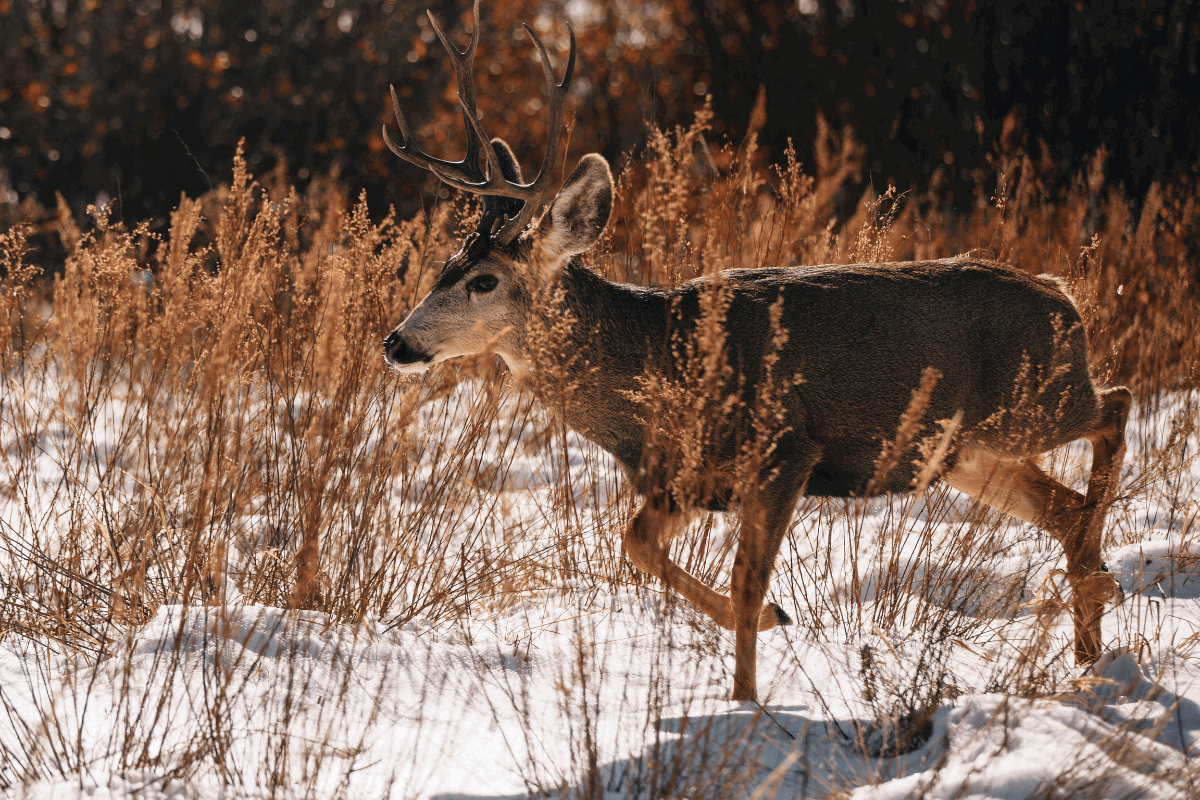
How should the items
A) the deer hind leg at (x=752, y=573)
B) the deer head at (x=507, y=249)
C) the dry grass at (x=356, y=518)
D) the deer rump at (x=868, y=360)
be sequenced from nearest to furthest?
the dry grass at (x=356, y=518) → the deer hind leg at (x=752, y=573) → the deer rump at (x=868, y=360) → the deer head at (x=507, y=249)

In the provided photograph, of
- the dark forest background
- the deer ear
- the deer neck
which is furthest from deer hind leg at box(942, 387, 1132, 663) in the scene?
the dark forest background

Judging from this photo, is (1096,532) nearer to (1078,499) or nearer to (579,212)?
(1078,499)

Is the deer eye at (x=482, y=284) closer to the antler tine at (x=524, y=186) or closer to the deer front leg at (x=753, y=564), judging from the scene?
the antler tine at (x=524, y=186)

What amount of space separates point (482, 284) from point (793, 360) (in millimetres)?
1103

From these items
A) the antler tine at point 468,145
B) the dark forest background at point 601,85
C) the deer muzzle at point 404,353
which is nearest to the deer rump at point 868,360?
the deer muzzle at point 404,353

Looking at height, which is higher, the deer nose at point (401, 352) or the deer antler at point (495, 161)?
the deer antler at point (495, 161)

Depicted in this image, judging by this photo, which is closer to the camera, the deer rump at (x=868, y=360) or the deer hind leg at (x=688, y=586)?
the deer hind leg at (x=688, y=586)

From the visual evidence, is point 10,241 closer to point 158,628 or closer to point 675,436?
point 158,628

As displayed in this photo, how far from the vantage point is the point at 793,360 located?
10.5 ft

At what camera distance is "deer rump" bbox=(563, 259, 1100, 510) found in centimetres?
319

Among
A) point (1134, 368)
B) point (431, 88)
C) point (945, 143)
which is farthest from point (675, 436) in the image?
point (431, 88)

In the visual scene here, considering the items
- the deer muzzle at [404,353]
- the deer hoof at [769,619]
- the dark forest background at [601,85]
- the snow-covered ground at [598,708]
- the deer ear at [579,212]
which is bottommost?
the snow-covered ground at [598,708]

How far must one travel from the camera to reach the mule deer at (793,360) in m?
3.09

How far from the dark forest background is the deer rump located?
6863mm
